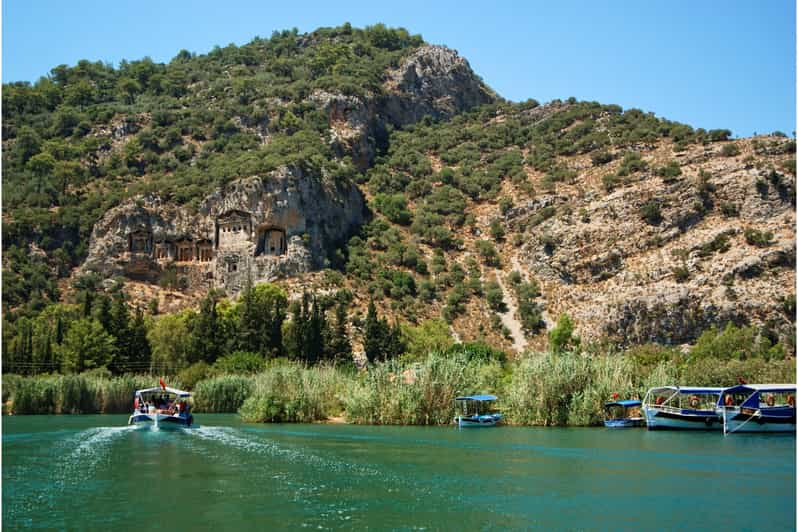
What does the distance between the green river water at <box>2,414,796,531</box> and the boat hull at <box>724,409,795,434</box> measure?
3.99ft

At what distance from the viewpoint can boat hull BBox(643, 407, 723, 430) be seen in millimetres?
45688

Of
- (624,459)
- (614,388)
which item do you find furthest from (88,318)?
(624,459)

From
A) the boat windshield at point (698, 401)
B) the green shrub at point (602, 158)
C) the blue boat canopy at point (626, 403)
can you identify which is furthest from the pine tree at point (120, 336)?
the green shrub at point (602, 158)

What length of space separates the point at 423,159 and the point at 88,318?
70.0 metres

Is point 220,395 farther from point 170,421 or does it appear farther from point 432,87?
point 432,87

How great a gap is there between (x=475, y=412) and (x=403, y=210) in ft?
223

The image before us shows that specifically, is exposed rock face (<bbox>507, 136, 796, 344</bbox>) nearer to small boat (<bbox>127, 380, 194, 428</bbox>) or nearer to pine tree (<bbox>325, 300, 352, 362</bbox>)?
pine tree (<bbox>325, 300, 352, 362</bbox>)

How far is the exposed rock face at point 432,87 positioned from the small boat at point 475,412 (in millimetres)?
100694

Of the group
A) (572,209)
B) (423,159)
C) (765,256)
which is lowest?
(765,256)

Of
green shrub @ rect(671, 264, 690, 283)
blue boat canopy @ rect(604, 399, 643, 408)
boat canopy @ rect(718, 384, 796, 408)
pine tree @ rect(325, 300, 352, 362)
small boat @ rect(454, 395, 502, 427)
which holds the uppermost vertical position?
green shrub @ rect(671, 264, 690, 283)

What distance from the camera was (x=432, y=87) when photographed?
522 feet

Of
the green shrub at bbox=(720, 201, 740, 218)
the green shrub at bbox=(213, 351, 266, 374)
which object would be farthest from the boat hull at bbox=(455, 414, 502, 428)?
the green shrub at bbox=(720, 201, 740, 218)

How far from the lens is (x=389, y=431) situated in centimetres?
4612

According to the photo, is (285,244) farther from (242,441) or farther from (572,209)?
(242,441)
